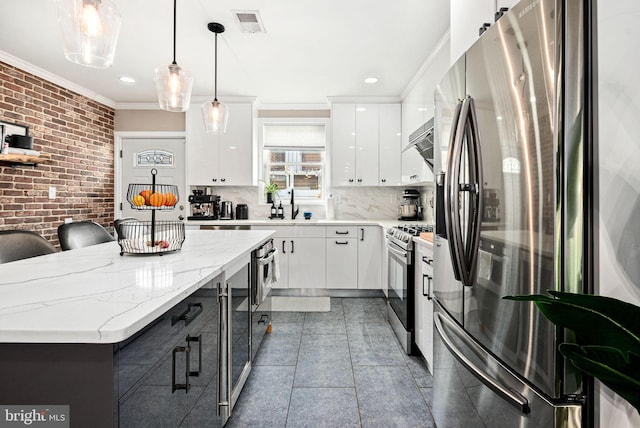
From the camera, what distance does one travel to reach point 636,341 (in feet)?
1.69

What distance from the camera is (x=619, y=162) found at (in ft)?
2.47

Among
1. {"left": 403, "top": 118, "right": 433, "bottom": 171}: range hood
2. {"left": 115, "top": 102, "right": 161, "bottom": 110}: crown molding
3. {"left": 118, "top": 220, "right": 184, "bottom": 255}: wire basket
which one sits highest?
{"left": 115, "top": 102, "right": 161, "bottom": 110}: crown molding

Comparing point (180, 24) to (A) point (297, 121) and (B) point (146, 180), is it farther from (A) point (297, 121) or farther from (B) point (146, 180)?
(B) point (146, 180)

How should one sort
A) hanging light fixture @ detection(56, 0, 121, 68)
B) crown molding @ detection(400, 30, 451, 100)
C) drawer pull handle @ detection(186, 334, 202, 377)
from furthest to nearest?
crown molding @ detection(400, 30, 451, 100), hanging light fixture @ detection(56, 0, 121, 68), drawer pull handle @ detection(186, 334, 202, 377)

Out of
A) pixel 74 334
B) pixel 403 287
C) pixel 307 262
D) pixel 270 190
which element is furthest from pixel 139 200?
pixel 270 190

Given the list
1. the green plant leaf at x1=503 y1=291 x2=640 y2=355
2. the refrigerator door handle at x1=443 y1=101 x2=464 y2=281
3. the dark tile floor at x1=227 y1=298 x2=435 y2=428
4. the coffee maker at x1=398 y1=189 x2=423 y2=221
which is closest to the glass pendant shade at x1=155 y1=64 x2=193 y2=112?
the refrigerator door handle at x1=443 y1=101 x2=464 y2=281

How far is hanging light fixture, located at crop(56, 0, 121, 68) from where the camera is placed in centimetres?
127

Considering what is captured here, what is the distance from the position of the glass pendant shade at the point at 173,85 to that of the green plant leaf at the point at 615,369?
213cm

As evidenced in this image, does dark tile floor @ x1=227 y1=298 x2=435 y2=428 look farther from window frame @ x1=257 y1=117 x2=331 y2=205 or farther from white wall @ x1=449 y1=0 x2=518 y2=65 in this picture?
window frame @ x1=257 y1=117 x2=331 y2=205

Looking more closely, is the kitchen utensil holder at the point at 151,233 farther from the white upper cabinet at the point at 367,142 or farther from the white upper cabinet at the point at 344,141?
the white upper cabinet at the point at 367,142

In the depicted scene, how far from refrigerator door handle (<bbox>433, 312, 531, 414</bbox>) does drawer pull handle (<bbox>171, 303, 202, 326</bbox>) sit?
982 millimetres

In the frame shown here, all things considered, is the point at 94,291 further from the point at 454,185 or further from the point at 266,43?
the point at 266,43

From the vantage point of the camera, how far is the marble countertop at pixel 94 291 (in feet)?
2.31

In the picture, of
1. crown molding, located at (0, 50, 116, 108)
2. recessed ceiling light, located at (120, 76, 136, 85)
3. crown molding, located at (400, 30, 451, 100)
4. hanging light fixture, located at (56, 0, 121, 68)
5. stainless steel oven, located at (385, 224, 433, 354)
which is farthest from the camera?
recessed ceiling light, located at (120, 76, 136, 85)
